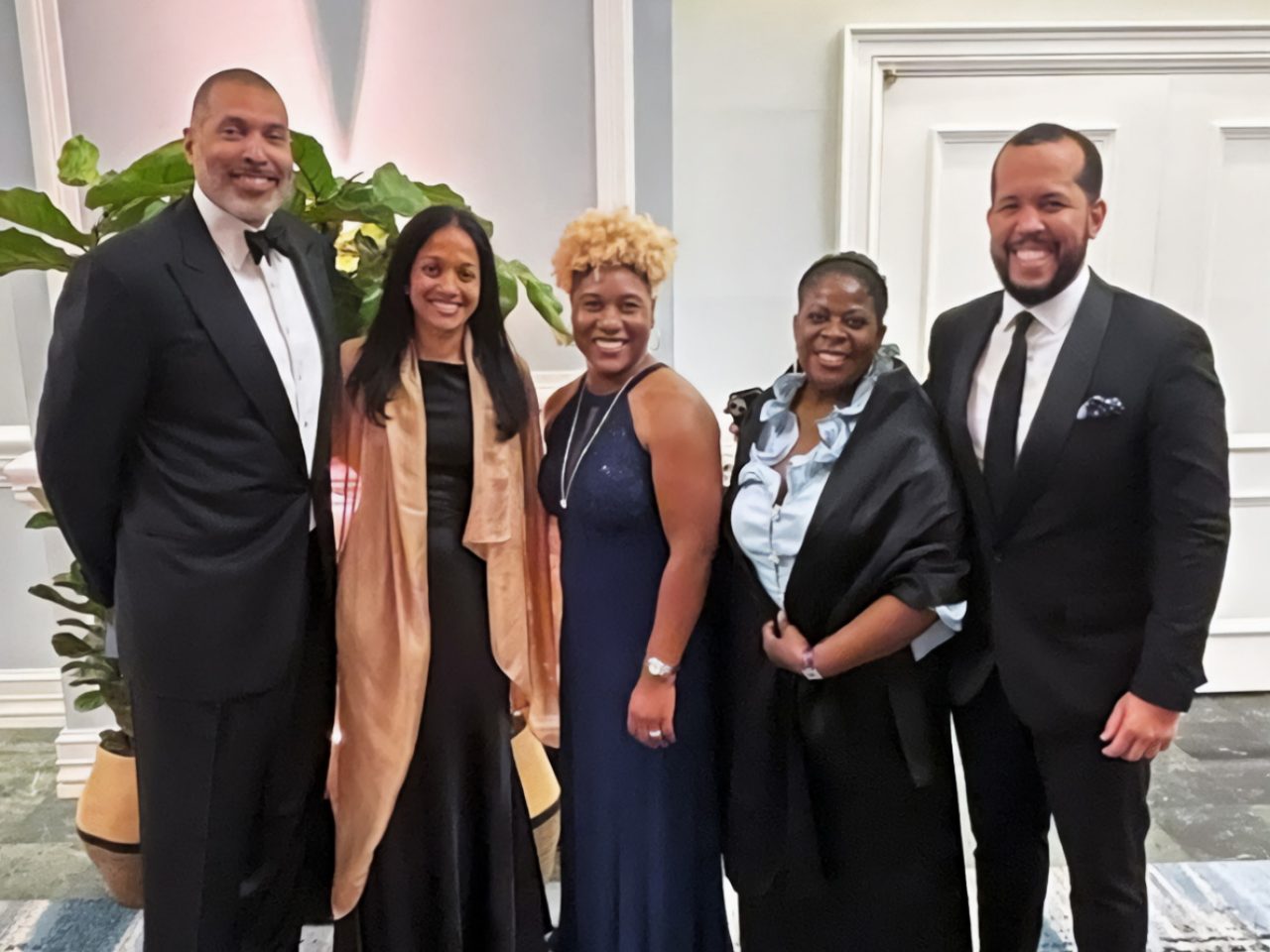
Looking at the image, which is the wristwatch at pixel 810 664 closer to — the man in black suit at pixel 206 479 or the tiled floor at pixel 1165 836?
the man in black suit at pixel 206 479

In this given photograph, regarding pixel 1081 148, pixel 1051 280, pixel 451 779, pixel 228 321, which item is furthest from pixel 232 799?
pixel 1081 148

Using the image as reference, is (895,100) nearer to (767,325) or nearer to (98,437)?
(767,325)

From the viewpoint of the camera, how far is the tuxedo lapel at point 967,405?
1572 millimetres

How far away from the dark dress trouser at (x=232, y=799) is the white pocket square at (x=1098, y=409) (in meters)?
1.22

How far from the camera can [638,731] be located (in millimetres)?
1680

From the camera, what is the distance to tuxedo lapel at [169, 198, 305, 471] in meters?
1.50

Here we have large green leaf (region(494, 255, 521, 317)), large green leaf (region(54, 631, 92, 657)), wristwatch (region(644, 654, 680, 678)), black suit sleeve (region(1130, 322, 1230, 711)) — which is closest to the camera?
black suit sleeve (region(1130, 322, 1230, 711))

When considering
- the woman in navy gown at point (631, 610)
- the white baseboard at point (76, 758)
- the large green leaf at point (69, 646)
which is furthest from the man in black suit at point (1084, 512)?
the white baseboard at point (76, 758)

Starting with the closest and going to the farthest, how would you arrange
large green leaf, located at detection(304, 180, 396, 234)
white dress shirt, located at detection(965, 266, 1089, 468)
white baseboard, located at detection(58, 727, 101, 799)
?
white dress shirt, located at detection(965, 266, 1089, 468) < large green leaf, located at detection(304, 180, 396, 234) < white baseboard, located at detection(58, 727, 101, 799)

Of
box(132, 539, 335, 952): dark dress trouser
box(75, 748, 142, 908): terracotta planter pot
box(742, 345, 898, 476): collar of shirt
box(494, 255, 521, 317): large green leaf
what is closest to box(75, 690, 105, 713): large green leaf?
box(75, 748, 142, 908): terracotta planter pot

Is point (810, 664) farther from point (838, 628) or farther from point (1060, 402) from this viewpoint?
point (1060, 402)

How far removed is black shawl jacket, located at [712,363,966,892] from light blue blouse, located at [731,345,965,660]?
18mm

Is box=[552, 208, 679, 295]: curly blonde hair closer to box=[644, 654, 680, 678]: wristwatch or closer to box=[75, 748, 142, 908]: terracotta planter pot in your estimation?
box=[644, 654, 680, 678]: wristwatch

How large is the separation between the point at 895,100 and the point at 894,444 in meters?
1.95
